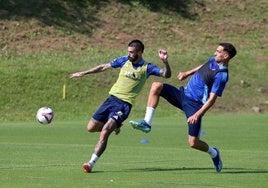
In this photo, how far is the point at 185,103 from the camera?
58.7 ft

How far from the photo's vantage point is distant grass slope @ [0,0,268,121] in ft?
144

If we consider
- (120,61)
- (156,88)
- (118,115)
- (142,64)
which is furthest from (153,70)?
(118,115)

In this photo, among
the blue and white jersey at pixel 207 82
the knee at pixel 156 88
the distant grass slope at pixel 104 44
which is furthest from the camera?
the distant grass slope at pixel 104 44

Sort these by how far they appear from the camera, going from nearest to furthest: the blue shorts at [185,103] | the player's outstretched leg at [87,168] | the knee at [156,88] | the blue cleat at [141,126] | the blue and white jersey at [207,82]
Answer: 1. the player's outstretched leg at [87,168]
2. the blue and white jersey at [207,82]
3. the blue cleat at [141,126]
4. the blue shorts at [185,103]
5. the knee at [156,88]

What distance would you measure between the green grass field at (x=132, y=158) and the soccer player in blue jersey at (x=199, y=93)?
2.29ft

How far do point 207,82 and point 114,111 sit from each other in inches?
72.3

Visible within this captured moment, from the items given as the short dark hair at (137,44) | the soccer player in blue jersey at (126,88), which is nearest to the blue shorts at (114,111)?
the soccer player in blue jersey at (126,88)

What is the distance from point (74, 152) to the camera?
71.9ft

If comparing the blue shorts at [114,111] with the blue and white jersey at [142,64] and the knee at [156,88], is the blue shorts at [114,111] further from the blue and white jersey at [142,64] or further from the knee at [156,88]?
the blue and white jersey at [142,64]

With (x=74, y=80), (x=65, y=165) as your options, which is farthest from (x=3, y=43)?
(x=65, y=165)

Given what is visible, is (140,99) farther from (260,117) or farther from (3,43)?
(3,43)

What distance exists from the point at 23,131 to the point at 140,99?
14.1 meters

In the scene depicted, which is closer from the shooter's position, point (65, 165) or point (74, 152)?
point (65, 165)

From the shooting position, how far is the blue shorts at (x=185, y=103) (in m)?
17.8
